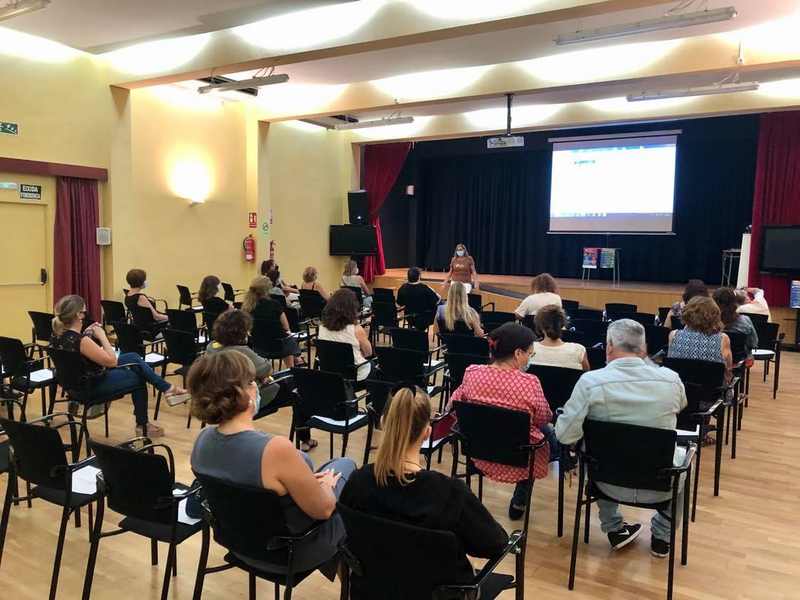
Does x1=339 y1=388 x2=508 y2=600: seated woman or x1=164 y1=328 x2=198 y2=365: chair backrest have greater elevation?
x1=339 y1=388 x2=508 y2=600: seated woman

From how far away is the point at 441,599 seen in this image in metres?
1.79

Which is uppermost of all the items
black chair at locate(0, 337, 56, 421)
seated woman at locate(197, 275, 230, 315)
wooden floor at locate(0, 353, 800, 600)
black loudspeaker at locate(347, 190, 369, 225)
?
black loudspeaker at locate(347, 190, 369, 225)

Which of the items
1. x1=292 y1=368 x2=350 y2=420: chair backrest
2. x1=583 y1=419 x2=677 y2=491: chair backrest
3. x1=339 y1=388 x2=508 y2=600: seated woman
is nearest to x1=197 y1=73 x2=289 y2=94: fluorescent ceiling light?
x1=292 y1=368 x2=350 y2=420: chair backrest

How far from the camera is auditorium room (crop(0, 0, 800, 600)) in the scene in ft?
7.52

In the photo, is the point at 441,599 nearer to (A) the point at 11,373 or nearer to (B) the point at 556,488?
(B) the point at 556,488

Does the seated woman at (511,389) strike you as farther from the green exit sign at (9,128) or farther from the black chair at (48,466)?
the green exit sign at (9,128)

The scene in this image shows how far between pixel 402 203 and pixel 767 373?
10.2 m

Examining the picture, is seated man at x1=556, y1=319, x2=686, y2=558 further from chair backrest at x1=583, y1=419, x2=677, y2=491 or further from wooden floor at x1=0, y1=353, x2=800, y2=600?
wooden floor at x1=0, y1=353, x2=800, y2=600

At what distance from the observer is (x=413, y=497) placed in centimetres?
183

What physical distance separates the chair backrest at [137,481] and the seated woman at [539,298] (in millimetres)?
4440

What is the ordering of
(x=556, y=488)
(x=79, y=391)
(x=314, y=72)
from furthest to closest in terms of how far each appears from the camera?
(x=314, y=72), (x=79, y=391), (x=556, y=488)

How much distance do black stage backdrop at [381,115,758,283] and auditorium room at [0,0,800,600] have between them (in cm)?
7

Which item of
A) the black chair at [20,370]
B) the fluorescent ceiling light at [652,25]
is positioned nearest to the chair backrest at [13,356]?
the black chair at [20,370]

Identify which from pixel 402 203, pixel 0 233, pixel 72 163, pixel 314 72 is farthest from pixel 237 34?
pixel 402 203
